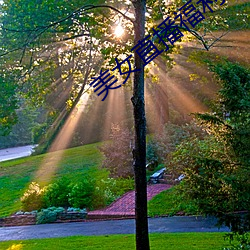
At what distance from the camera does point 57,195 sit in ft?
37.7

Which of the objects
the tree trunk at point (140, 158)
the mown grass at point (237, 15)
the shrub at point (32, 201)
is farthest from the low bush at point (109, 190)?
the tree trunk at point (140, 158)

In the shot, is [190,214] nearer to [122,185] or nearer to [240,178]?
[122,185]

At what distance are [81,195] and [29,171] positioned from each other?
10234 mm

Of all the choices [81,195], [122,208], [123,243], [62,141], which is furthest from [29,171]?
[123,243]

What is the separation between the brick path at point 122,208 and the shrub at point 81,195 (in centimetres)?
59

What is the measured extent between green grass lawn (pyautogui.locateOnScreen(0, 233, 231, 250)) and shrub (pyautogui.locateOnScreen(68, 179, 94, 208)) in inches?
115

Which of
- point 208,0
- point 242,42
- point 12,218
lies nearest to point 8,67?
point 12,218

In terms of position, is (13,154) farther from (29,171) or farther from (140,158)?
(140,158)

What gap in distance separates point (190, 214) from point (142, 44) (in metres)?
5.49

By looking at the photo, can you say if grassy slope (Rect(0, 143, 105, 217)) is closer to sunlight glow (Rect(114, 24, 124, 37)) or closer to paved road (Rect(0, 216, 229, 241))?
paved road (Rect(0, 216, 229, 241))

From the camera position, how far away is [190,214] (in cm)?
902

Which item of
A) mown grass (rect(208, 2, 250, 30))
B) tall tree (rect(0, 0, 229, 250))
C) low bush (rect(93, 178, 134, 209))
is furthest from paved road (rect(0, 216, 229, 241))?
mown grass (rect(208, 2, 250, 30))

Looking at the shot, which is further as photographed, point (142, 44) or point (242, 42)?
point (242, 42)

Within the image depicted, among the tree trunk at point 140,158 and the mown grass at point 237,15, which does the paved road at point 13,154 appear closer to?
the mown grass at point 237,15
